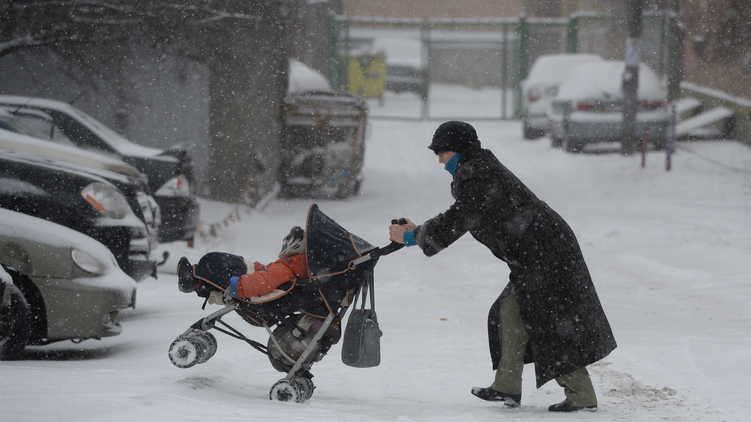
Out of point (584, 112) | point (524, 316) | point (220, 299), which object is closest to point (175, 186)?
point (220, 299)

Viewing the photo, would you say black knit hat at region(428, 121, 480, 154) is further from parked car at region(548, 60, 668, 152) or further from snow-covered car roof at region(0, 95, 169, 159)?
parked car at region(548, 60, 668, 152)

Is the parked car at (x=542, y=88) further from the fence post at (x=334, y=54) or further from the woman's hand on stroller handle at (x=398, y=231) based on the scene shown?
the woman's hand on stroller handle at (x=398, y=231)

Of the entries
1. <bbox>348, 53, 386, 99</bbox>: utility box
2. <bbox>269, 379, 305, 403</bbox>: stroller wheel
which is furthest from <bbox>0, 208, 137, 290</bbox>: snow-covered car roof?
<bbox>348, 53, 386, 99</bbox>: utility box

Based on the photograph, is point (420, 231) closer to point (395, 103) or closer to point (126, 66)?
point (126, 66)

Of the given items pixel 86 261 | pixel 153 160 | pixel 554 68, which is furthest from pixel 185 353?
pixel 554 68

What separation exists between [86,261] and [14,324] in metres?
0.54

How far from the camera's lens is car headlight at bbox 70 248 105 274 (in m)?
5.11

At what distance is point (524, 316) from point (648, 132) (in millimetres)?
13189

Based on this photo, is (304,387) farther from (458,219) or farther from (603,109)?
(603,109)

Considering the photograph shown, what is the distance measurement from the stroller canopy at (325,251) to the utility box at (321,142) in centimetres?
1036

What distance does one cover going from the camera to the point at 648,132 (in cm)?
1648

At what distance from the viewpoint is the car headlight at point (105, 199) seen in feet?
20.5

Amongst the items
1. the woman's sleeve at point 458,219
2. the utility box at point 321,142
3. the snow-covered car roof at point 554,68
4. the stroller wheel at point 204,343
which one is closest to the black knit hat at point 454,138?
the woman's sleeve at point 458,219

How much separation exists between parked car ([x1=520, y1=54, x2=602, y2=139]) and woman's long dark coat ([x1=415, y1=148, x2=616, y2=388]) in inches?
639
